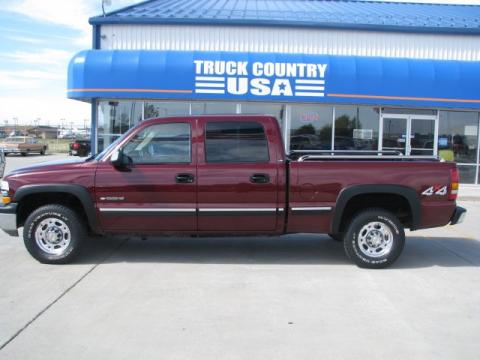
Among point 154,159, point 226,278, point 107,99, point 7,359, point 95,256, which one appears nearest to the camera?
point 7,359

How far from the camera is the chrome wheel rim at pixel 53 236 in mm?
6352

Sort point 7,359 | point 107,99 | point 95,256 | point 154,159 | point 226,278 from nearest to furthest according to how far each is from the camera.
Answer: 1. point 7,359
2. point 226,278
3. point 154,159
4. point 95,256
5. point 107,99

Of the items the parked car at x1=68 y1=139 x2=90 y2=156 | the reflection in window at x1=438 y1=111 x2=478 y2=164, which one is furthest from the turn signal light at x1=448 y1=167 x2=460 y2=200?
the parked car at x1=68 y1=139 x2=90 y2=156

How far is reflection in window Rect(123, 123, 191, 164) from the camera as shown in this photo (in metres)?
6.33

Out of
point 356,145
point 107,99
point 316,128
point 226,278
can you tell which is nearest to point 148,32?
point 107,99

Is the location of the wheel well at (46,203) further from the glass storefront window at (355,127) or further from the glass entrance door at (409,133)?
the glass entrance door at (409,133)

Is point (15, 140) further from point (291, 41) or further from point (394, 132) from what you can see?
point (394, 132)

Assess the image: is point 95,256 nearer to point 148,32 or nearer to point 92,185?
point 92,185

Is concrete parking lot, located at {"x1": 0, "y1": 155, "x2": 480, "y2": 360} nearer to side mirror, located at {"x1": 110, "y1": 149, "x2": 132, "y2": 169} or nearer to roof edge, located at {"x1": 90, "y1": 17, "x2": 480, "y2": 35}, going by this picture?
side mirror, located at {"x1": 110, "y1": 149, "x2": 132, "y2": 169}

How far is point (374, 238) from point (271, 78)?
8.86 metres

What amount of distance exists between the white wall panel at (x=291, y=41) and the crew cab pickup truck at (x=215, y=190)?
395 inches

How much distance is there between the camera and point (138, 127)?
6.34 m

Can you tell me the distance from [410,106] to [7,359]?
13.6m

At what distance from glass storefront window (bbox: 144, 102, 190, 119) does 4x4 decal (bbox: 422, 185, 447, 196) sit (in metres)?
10.1
